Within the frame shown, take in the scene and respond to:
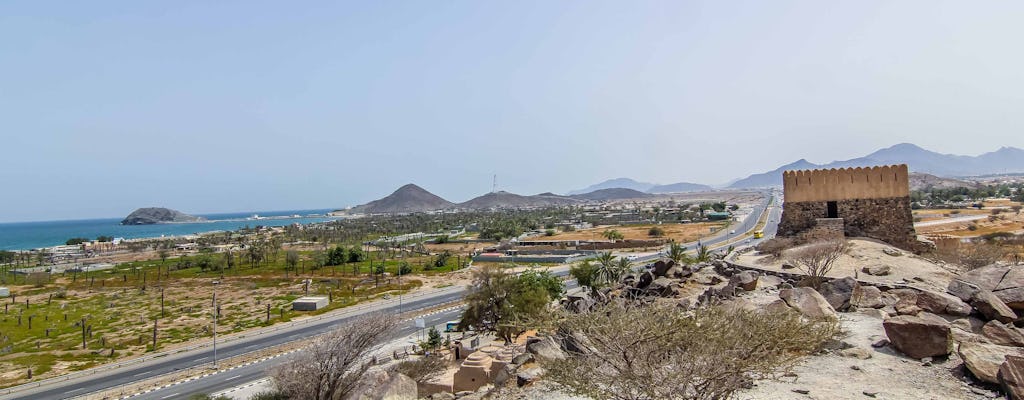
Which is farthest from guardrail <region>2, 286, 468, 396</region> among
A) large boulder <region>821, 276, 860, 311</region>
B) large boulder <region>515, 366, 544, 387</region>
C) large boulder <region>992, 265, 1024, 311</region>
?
large boulder <region>992, 265, 1024, 311</region>

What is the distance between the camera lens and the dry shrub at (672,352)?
26.1ft

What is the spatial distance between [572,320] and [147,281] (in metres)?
85.6

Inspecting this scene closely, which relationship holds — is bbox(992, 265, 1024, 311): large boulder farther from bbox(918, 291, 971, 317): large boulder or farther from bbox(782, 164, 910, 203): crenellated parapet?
bbox(782, 164, 910, 203): crenellated parapet

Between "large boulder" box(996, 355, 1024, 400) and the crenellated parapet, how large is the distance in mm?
18760

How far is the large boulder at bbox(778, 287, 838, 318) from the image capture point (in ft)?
45.9

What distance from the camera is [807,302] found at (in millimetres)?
14422

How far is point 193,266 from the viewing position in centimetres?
9081

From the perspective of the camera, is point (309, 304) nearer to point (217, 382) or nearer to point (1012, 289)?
point (217, 382)

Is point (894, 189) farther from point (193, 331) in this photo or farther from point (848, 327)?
point (193, 331)

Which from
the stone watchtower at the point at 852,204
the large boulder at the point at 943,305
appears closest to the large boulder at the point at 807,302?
the large boulder at the point at 943,305

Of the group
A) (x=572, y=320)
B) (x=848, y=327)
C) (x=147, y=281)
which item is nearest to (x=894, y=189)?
(x=848, y=327)

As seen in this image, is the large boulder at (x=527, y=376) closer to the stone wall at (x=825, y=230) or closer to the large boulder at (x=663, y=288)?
the large boulder at (x=663, y=288)

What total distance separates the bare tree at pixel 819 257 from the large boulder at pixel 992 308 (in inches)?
259

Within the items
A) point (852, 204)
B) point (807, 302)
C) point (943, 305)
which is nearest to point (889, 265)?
point (852, 204)
